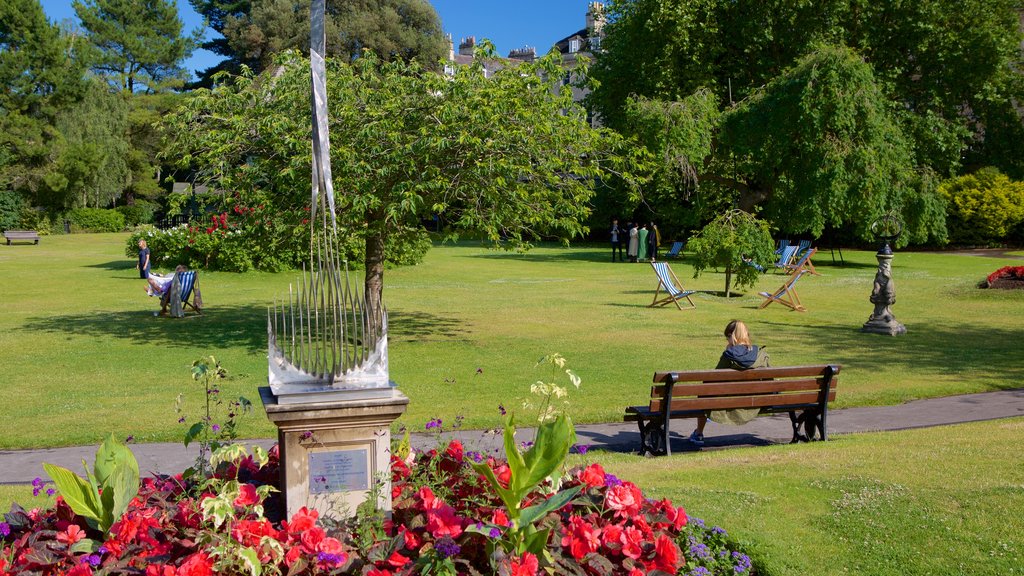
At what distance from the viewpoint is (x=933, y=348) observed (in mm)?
14953

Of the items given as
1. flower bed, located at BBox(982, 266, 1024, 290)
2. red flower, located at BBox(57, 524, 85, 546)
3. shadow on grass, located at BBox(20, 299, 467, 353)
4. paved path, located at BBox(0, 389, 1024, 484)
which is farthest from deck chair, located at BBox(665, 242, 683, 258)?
Answer: red flower, located at BBox(57, 524, 85, 546)

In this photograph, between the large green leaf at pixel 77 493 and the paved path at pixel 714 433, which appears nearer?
the large green leaf at pixel 77 493

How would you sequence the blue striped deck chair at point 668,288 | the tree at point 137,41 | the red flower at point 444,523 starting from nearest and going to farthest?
the red flower at point 444,523 < the blue striped deck chair at point 668,288 < the tree at point 137,41

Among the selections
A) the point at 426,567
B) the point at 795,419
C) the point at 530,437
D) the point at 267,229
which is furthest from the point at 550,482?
the point at 267,229

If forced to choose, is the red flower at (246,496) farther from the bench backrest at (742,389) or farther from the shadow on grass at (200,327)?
the shadow on grass at (200,327)

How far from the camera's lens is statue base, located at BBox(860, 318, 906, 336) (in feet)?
54.2

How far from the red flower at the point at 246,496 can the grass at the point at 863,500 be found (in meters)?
2.75

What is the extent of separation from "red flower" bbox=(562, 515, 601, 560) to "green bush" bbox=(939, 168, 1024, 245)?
134 feet

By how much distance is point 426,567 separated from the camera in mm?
4234

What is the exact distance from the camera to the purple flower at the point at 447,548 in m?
4.22

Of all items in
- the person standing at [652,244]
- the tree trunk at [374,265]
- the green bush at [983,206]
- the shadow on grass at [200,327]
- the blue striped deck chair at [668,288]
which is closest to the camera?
the tree trunk at [374,265]

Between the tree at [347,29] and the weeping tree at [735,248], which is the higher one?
the tree at [347,29]

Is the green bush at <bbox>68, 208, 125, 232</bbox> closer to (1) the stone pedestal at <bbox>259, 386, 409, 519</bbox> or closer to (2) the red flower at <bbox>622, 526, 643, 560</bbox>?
(1) the stone pedestal at <bbox>259, 386, 409, 519</bbox>

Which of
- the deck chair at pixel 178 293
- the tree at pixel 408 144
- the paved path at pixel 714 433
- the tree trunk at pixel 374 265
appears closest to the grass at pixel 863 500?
the paved path at pixel 714 433
